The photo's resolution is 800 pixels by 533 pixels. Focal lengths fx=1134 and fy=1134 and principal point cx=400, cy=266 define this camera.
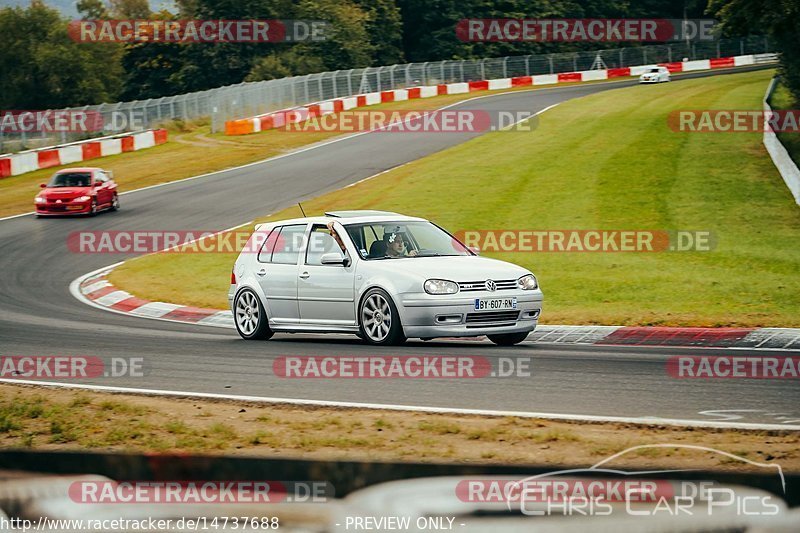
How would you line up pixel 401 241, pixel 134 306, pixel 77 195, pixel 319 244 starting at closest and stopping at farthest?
pixel 401 241 < pixel 319 244 < pixel 134 306 < pixel 77 195

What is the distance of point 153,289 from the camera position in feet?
67.1

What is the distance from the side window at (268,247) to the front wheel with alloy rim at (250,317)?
44cm

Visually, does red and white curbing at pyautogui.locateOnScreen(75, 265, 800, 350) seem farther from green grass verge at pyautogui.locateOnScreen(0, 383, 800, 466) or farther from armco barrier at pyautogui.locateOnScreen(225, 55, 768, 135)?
armco barrier at pyautogui.locateOnScreen(225, 55, 768, 135)

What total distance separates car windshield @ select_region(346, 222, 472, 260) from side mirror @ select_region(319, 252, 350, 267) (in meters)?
0.20

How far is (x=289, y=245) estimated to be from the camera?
13.9 m

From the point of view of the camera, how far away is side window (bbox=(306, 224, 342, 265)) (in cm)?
1343

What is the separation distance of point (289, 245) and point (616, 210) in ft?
37.7

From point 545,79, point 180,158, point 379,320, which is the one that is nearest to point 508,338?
point 379,320

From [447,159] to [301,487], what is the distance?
3040cm

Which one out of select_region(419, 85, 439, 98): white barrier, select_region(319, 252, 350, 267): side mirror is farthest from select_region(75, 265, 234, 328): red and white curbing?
select_region(419, 85, 439, 98): white barrier

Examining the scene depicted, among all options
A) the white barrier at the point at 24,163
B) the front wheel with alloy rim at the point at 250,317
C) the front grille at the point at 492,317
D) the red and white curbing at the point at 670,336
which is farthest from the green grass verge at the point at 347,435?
the white barrier at the point at 24,163

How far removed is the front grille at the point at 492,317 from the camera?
12.1 metres

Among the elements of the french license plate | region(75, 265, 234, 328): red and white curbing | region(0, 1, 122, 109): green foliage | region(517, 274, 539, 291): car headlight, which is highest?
region(0, 1, 122, 109): green foliage

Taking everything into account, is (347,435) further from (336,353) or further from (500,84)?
(500,84)
